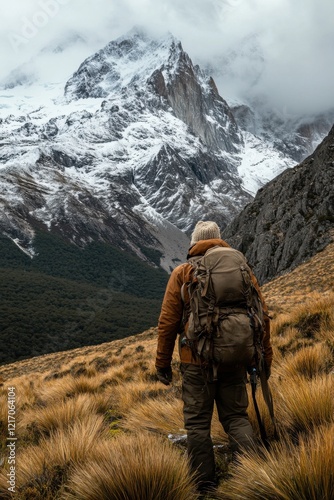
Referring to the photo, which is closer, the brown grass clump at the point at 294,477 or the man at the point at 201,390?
the brown grass clump at the point at 294,477

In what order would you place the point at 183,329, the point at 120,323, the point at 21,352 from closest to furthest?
1. the point at 183,329
2. the point at 21,352
3. the point at 120,323

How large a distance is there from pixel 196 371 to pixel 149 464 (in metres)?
1.24

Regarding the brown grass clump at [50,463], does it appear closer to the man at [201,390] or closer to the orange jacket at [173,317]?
the man at [201,390]

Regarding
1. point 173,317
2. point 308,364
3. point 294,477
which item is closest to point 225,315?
point 173,317

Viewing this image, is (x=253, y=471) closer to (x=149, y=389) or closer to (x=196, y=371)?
(x=196, y=371)

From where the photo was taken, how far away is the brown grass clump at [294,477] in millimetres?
2199

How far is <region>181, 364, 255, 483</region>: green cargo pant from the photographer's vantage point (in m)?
3.51

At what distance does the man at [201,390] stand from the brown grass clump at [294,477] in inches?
28.8

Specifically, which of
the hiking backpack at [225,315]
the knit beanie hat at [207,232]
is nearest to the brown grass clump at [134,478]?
the hiking backpack at [225,315]

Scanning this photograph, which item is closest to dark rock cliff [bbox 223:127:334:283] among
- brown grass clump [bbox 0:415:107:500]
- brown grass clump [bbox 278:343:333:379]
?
brown grass clump [bbox 278:343:333:379]

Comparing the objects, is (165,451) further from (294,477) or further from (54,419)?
(54,419)

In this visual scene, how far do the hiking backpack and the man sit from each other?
0.64 ft

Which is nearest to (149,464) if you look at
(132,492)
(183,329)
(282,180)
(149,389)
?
(132,492)

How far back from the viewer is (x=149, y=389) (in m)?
6.71
